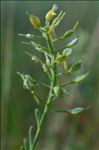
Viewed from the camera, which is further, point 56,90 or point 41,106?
point 41,106

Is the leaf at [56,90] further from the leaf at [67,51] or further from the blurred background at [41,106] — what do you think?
the blurred background at [41,106]

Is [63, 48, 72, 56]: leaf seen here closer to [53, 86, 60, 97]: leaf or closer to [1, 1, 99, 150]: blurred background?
[53, 86, 60, 97]: leaf

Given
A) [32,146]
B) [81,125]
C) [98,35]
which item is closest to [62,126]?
[81,125]

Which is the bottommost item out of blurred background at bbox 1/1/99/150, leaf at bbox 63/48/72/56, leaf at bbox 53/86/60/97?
blurred background at bbox 1/1/99/150

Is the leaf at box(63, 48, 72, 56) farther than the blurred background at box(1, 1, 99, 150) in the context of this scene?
No

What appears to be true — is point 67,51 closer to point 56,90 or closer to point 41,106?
point 56,90

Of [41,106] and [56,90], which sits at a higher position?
[56,90]

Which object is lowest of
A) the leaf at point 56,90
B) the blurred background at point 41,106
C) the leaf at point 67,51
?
the blurred background at point 41,106

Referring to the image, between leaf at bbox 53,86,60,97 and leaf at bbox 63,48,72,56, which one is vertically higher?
leaf at bbox 63,48,72,56

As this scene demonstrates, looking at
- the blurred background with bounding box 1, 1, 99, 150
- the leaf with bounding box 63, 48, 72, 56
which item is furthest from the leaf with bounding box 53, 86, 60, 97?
the blurred background with bounding box 1, 1, 99, 150

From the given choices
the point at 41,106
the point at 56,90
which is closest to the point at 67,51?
the point at 56,90

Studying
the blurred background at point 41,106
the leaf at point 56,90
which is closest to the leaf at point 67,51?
the leaf at point 56,90
